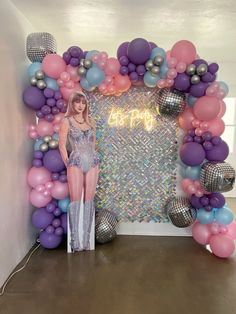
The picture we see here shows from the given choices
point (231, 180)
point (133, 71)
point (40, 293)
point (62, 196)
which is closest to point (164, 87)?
point (133, 71)

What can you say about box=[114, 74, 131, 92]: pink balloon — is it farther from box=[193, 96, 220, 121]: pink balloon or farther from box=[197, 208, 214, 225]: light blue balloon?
box=[197, 208, 214, 225]: light blue balloon

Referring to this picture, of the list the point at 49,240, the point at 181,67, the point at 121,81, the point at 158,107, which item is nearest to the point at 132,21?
the point at 121,81

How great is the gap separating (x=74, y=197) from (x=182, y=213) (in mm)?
1177

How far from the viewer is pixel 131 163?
345 cm

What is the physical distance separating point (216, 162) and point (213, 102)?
0.60 metres

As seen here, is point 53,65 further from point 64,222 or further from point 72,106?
point 64,222

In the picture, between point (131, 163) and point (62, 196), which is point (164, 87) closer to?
point (131, 163)

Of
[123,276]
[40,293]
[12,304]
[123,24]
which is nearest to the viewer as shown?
[12,304]

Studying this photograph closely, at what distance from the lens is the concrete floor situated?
2.15 m

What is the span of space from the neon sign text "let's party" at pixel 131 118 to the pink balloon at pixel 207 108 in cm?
64

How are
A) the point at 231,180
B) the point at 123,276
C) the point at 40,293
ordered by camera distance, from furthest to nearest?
the point at 231,180 < the point at 123,276 < the point at 40,293

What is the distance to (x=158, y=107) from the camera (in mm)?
3186

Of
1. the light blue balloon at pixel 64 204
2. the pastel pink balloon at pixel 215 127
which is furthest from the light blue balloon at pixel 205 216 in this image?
the light blue balloon at pixel 64 204

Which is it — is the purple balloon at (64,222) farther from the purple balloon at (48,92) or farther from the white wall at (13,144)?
the purple balloon at (48,92)
